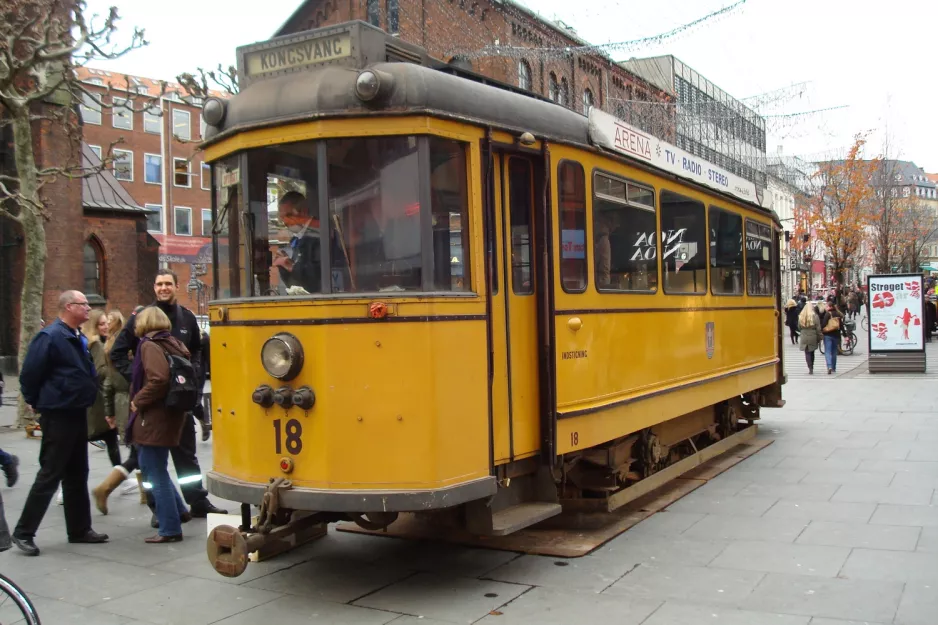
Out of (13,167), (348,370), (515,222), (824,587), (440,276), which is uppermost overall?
(13,167)

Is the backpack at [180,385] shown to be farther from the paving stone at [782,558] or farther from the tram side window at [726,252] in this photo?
the tram side window at [726,252]

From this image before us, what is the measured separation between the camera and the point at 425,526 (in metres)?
6.96

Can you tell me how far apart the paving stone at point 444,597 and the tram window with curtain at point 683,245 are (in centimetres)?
347

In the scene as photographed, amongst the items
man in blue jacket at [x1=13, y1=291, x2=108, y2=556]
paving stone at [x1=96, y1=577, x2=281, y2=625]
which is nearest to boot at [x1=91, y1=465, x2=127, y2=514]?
man in blue jacket at [x1=13, y1=291, x2=108, y2=556]

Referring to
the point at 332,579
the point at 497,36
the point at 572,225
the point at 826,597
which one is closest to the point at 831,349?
the point at 572,225

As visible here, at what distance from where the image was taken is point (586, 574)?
19.0 feet

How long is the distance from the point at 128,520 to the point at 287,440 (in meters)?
3.22

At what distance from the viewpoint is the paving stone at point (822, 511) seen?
7258mm

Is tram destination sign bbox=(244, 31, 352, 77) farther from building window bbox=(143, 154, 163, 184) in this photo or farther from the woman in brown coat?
building window bbox=(143, 154, 163, 184)

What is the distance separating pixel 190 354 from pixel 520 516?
319cm

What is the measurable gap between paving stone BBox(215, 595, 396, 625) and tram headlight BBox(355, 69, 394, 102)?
300 cm

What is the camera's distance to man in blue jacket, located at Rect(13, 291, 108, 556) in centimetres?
649

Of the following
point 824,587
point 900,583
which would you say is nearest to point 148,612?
point 824,587

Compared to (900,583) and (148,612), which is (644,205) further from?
(148,612)
